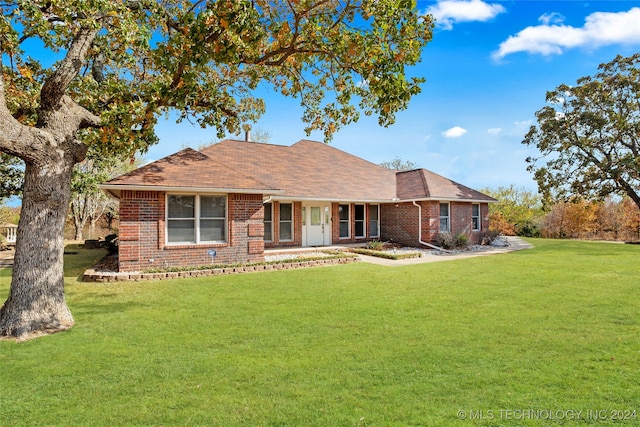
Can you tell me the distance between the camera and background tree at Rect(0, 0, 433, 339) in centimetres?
597

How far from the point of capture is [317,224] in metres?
18.4

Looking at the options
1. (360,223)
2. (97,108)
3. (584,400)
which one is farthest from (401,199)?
(584,400)

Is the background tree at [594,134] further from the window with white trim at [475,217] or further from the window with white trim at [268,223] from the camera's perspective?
the window with white trim at [268,223]

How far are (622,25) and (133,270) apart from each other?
17.5 m

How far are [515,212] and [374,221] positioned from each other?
54.2 ft

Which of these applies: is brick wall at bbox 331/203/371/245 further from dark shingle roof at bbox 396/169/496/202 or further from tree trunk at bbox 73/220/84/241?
tree trunk at bbox 73/220/84/241

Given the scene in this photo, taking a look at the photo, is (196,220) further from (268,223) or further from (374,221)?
(374,221)

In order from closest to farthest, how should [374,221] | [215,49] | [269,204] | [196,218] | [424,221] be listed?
[215,49] < [196,218] < [269,204] < [424,221] < [374,221]

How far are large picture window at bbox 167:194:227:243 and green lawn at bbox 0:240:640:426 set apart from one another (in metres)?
3.59

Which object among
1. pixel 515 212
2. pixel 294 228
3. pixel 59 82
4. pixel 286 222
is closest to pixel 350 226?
pixel 294 228

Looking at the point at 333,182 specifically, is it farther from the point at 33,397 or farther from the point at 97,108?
the point at 33,397

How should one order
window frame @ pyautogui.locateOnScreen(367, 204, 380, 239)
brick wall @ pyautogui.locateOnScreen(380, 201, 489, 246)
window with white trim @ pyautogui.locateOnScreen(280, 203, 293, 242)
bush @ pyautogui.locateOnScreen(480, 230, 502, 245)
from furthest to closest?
1. bush @ pyautogui.locateOnScreen(480, 230, 502, 245)
2. window frame @ pyautogui.locateOnScreen(367, 204, 380, 239)
3. brick wall @ pyautogui.locateOnScreen(380, 201, 489, 246)
4. window with white trim @ pyautogui.locateOnScreen(280, 203, 293, 242)

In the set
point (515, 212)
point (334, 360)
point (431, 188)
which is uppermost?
point (431, 188)

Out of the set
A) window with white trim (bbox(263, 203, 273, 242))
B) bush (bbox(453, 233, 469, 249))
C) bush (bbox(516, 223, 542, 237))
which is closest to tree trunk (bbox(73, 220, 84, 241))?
window with white trim (bbox(263, 203, 273, 242))
